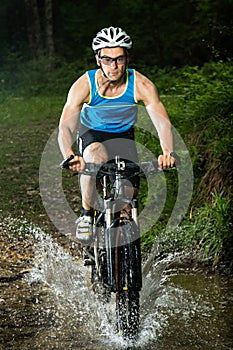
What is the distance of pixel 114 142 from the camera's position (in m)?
5.39

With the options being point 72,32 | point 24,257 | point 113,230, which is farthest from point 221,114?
Result: point 72,32

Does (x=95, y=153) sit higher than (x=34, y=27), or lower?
higher

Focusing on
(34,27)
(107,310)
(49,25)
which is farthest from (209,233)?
(34,27)

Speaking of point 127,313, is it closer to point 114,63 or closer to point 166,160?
point 166,160

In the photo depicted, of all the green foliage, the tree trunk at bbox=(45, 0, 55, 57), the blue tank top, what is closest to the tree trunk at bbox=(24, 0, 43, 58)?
the tree trunk at bbox=(45, 0, 55, 57)

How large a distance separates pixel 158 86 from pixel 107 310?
16266 mm

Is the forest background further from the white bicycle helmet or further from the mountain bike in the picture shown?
the white bicycle helmet

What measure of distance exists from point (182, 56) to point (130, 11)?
3.97 m

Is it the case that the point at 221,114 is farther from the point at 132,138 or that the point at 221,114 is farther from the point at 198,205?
the point at 132,138

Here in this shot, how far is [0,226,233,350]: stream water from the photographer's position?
506cm

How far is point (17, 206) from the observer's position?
9.53 metres

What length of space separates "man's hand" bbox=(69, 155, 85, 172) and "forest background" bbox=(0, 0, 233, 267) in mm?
2567

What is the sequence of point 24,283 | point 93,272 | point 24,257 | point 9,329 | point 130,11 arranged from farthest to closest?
point 130,11 < point 24,257 < point 24,283 < point 93,272 < point 9,329

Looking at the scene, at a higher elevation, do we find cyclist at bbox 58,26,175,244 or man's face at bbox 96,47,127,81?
man's face at bbox 96,47,127,81
